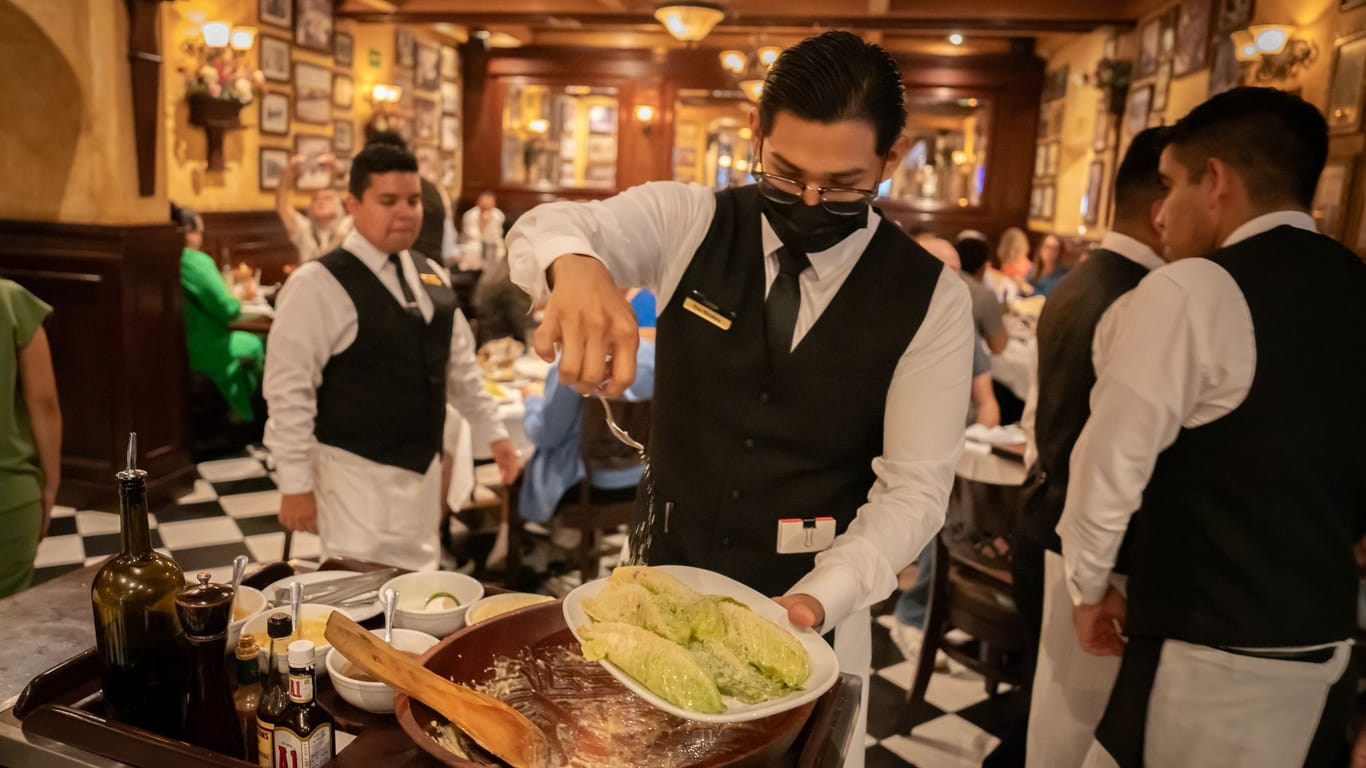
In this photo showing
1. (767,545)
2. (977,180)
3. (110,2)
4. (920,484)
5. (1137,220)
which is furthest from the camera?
(977,180)


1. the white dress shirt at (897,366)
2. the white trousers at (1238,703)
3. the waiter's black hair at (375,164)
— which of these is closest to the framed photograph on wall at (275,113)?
the waiter's black hair at (375,164)

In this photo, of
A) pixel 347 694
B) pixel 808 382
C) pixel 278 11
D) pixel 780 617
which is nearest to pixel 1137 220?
pixel 808 382

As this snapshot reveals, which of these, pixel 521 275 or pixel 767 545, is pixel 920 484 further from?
pixel 521 275

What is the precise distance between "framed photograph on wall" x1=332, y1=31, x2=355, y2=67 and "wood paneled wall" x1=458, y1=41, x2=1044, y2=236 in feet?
8.26

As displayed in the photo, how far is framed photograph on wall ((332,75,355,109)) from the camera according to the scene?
890 cm

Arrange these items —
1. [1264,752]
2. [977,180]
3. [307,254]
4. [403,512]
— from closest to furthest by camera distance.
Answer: [1264,752] < [403,512] < [307,254] < [977,180]

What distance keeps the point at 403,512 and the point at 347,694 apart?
1.67 meters

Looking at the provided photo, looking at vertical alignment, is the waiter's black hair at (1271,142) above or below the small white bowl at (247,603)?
above

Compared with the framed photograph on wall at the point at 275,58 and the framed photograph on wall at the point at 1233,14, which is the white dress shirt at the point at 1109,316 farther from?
the framed photograph on wall at the point at 275,58

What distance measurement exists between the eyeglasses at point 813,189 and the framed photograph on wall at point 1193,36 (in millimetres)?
6461

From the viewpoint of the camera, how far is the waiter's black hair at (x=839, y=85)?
1315 mm

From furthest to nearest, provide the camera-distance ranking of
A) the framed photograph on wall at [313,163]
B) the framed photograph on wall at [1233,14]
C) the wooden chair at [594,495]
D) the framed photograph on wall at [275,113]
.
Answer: the framed photograph on wall at [313,163]
the framed photograph on wall at [275,113]
the framed photograph on wall at [1233,14]
the wooden chair at [594,495]

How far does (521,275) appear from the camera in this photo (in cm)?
116

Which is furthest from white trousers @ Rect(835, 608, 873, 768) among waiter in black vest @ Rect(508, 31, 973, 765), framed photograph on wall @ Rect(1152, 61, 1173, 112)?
framed photograph on wall @ Rect(1152, 61, 1173, 112)
